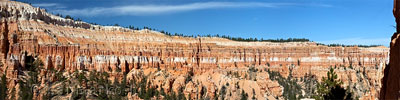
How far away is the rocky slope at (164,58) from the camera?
9331 centimetres

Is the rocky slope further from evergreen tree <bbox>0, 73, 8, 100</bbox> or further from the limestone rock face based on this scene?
the limestone rock face

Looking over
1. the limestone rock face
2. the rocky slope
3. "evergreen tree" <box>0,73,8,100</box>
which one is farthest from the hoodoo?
"evergreen tree" <box>0,73,8,100</box>

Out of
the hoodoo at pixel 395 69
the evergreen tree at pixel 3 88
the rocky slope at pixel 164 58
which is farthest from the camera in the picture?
the rocky slope at pixel 164 58

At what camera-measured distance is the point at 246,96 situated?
99.8 meters

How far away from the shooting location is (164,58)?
116750 mm

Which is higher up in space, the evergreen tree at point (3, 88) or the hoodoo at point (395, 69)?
the hoodoo at point (395, 69)

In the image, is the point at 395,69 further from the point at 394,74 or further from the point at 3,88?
the point at 3,88

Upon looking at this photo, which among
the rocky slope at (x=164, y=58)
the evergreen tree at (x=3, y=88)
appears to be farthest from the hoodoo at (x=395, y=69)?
the evergreen tree at (x=3, y=88)

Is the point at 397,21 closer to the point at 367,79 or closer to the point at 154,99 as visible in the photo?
the point at 154,99

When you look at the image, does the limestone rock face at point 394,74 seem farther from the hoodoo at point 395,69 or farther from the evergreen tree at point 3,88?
the evergreen tree at point 3,88

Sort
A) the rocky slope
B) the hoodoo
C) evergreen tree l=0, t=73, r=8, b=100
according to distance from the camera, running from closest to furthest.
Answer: the hoodoo, evergreen tree l=0, t=73, r=8, b=100, the rocky slope

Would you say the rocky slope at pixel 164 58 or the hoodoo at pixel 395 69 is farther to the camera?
the rocky slope at pixel 164 58

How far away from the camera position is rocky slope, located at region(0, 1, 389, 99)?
93.3 m

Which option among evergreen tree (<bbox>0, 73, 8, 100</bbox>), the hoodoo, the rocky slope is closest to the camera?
the hoodoo
